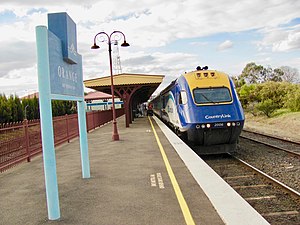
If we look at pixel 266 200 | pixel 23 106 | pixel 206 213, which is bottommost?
pixel 266 200

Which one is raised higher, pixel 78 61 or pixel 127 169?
pixel 78 61

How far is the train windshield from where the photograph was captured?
1213 cm

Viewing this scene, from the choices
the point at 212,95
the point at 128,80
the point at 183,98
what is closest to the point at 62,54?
the point at 183,98

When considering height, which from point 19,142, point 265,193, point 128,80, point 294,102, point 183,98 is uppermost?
point 128,80

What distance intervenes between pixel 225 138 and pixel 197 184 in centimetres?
627

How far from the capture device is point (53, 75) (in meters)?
4.62

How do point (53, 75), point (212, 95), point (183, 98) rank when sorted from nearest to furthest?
point (53, 75), point (212, 95), point (183, 98)

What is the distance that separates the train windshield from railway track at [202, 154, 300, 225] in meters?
2.51

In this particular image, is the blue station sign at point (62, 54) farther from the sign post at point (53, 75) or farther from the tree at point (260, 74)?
the tree at point (260, 74)

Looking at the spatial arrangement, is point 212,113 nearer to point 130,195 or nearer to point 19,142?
point 19,142

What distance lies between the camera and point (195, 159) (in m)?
8.32

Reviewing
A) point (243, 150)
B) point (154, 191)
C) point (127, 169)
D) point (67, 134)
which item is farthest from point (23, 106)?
point (154, 191)

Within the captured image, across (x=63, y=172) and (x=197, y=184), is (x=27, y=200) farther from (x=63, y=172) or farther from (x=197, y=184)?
(x=197, y=184)

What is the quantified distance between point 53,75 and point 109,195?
2.27m
